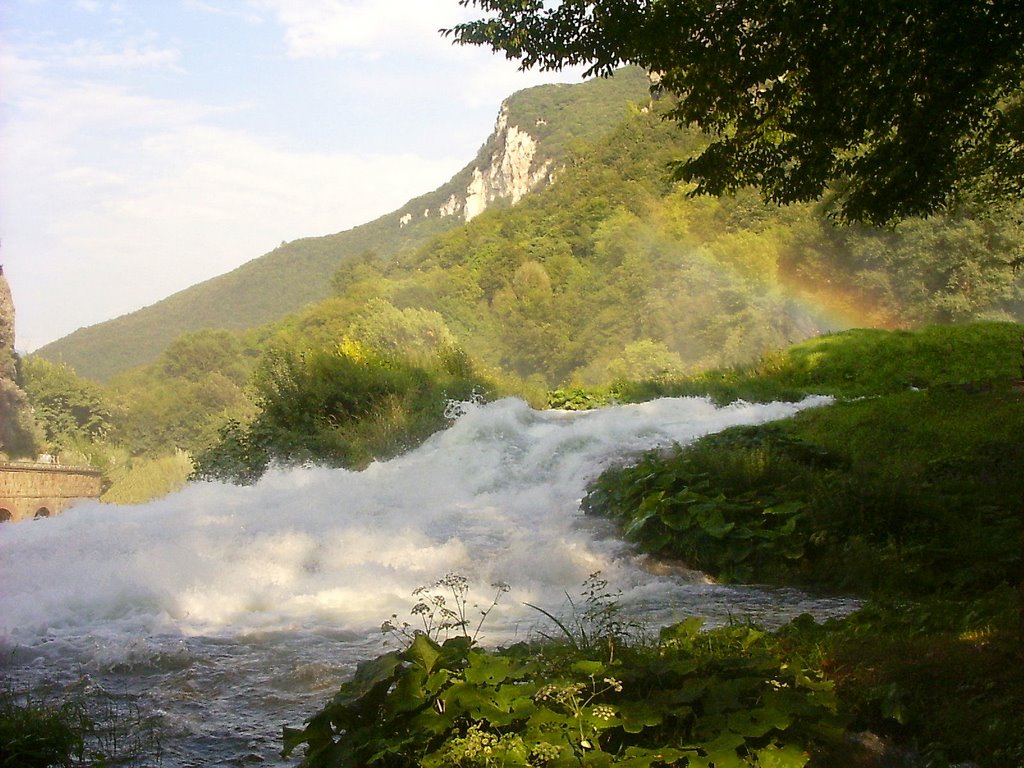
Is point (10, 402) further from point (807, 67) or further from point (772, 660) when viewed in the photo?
point (772, 660)

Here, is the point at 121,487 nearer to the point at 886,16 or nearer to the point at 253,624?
the point at 253,624

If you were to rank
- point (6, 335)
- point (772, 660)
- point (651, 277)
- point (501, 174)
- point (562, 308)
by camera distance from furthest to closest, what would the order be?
point (501, 174), point (562, 308), point (651, 277), point (6, 335), point (772, 660)

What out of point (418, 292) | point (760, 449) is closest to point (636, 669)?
point (760, 449)

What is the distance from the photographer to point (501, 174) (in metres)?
87.7

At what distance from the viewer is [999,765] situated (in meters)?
2.78

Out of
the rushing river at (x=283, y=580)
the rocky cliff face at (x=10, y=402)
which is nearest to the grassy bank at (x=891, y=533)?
the rushing river at (x=283, y=580)

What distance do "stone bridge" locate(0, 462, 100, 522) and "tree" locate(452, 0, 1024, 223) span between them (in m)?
9.18

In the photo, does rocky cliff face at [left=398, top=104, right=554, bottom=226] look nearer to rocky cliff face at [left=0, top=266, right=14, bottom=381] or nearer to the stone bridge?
the stone bridge

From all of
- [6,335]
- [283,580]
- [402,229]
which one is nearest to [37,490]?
[6,335]

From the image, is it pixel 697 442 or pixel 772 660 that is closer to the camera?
pixel 772 660

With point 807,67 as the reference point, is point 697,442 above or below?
below

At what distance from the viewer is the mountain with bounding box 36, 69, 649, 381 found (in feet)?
178

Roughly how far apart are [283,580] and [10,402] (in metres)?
7.84

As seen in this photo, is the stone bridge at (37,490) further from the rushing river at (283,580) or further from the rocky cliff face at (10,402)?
the rushing river at (283,580)
